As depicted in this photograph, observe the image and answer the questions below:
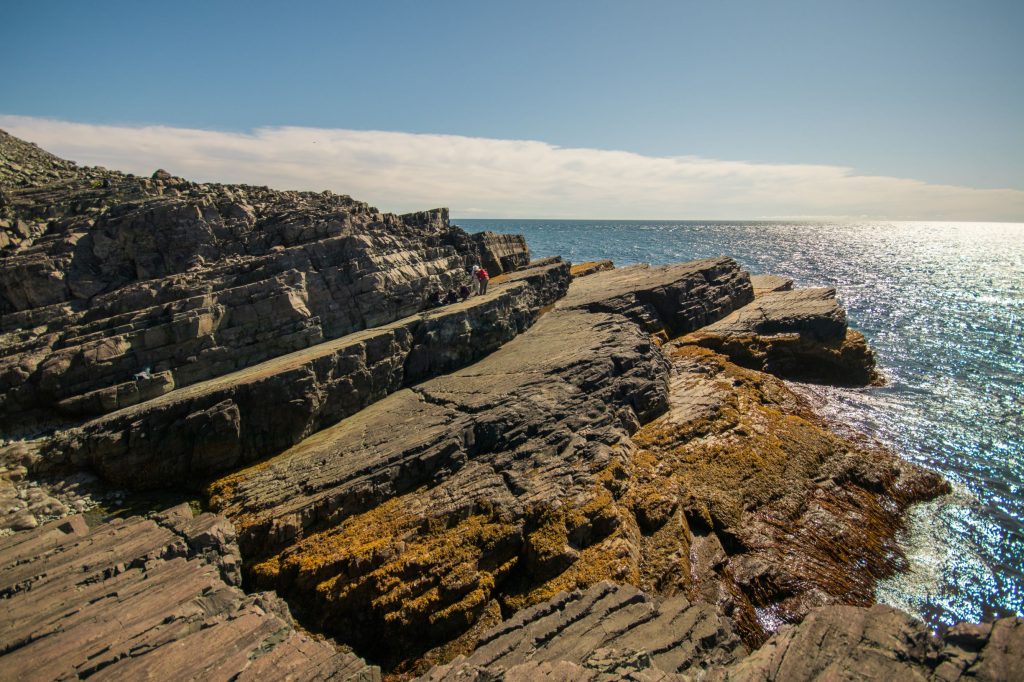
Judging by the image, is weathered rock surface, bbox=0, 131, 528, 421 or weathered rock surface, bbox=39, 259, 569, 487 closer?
weathered rock surface, bbox=39, 259, 569, 487

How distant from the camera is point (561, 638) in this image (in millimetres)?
11688

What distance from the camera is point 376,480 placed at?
56.1 feet

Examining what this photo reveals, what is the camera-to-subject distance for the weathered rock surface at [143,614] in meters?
10.7

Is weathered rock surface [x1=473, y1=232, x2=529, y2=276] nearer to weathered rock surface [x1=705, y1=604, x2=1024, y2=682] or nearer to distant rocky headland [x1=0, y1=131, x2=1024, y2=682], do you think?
distant rocky headland [x1=0, y1=131, x2=1024, y2=682]

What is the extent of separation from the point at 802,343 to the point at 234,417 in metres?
36.1

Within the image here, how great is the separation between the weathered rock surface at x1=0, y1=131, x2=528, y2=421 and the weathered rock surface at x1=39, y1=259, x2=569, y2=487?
186 cm

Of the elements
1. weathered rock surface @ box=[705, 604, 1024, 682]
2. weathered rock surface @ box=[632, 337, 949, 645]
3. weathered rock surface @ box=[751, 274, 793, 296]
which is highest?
weathered rock surface @ box=[751, 274, 793, 296]

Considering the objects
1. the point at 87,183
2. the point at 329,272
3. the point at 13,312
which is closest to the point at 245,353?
the point at 329,272

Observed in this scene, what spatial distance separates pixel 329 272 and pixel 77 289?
11.6m

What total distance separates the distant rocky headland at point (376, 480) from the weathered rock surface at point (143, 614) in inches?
3.0

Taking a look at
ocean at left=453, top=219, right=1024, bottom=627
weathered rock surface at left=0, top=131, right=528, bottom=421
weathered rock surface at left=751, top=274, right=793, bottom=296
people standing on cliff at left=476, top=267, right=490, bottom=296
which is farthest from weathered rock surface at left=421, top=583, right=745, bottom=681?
weathered rock surface at left=751, top=274, right=793, bottom=296

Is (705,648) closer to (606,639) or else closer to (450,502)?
(606,639)

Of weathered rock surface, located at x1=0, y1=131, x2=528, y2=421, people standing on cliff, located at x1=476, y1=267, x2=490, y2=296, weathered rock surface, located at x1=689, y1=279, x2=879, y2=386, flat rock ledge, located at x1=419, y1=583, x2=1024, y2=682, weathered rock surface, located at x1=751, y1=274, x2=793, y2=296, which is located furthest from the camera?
weathered rock surface, located at x1=751, y1=274, x2=793, y2=296

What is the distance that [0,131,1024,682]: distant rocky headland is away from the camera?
11312 millimetres
